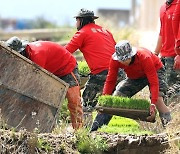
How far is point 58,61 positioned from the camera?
10.5 metres

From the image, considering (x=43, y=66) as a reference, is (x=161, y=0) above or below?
below

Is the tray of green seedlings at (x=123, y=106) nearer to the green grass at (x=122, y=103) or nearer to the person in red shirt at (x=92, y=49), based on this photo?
the green grass at (x=122, y=103)

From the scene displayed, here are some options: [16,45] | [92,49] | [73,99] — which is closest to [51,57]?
[16,45]

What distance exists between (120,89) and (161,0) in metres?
15.6

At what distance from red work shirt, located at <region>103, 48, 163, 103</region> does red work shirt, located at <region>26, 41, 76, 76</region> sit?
65cm

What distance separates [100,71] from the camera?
38.5 feet

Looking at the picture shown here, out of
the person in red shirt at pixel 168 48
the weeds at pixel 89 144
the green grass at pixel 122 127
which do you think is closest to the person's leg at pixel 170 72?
the person in red shirt at pixel 168 48

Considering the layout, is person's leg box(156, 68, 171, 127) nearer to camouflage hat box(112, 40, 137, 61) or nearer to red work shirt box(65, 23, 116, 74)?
camouflage hat box(112, 40, 137, 61)

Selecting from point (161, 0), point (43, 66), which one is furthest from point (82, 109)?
point (161, 0)

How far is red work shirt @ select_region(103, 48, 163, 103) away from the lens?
9.99m

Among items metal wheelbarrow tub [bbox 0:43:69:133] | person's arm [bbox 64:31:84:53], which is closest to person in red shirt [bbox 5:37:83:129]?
metal wheelbarrow tub [bbox 0:43:69:133]

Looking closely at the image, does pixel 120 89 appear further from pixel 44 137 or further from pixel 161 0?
pixel 161 0

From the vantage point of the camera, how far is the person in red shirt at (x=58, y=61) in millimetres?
10008

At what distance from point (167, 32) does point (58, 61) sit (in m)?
1.88
